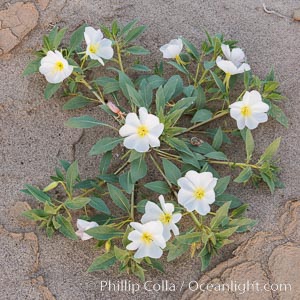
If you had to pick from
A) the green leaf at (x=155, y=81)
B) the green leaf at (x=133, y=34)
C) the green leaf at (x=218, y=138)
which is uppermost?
the green leaf at (x=133, y=34)

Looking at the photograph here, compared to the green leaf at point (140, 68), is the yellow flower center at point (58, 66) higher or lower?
higher

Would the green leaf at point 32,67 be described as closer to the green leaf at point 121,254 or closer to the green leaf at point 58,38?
the green leaf at point 58,38

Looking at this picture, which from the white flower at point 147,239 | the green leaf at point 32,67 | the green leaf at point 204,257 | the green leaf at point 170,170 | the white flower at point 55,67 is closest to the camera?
the white flower at point 147,239

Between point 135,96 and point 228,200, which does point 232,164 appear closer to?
point 228,200

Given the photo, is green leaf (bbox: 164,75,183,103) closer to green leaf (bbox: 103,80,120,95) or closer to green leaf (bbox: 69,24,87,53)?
green leaf (bbox: 103,80,120,95)

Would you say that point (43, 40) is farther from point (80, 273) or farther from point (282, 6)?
point (282, 6)

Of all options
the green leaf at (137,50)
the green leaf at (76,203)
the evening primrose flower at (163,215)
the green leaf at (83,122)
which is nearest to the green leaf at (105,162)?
the green leaf at (83,122)
